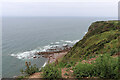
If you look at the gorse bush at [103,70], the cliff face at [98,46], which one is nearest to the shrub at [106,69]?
the gorse bush at [103,70]

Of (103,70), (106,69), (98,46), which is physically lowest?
(103,70)

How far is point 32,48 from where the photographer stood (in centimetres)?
5916

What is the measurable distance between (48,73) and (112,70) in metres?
5.24

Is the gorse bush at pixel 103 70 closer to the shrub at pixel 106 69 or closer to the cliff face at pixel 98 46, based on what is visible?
the shrub at pixel 106 69

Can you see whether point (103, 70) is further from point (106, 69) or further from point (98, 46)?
point (98, 46)

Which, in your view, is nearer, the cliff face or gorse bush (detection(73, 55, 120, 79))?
gorse bush (detection(73, 55, 120, 79))

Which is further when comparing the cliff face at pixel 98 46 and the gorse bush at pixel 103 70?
the cliff face at pixel 98 46

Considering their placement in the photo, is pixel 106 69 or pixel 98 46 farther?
pixel 98 46

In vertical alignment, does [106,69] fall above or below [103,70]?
above

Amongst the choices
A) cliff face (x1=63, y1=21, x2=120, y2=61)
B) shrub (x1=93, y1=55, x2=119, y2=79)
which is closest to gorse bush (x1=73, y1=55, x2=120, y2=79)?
shrub (x1=93, y1=55, x2=119, y2=79)

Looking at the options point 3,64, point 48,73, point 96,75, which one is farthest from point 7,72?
point 96,75

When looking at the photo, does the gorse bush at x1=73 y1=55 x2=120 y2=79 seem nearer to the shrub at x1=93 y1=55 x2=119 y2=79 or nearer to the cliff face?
the shrub at x1=93 y1=55 x2=119 y2=79

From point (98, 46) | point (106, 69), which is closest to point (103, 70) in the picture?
point (106, 69)

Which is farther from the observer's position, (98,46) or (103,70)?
(98,46)
